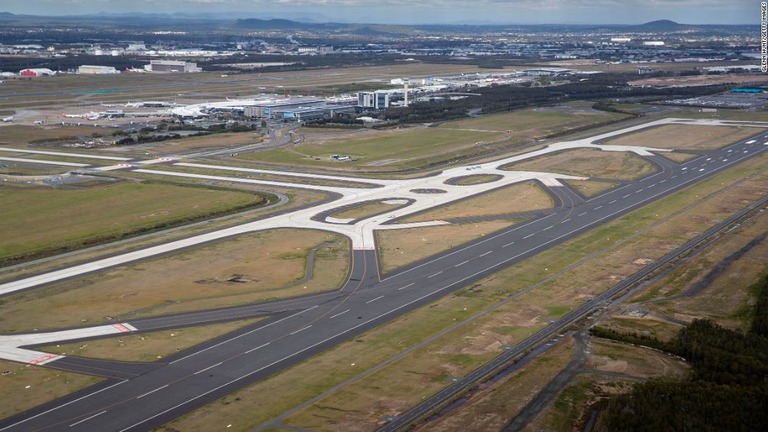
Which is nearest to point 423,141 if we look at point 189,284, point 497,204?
point 497,204

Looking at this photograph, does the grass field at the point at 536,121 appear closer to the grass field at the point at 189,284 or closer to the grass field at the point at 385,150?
the grass field at the point at 385,150

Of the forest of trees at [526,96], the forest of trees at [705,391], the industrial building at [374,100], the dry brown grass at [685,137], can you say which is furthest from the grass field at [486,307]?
the industrial building at [374,100]

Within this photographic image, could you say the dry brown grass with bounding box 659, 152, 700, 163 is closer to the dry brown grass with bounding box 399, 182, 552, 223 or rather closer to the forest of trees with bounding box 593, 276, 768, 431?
the dry brown grass with bounding box 399, 182, 552, 223

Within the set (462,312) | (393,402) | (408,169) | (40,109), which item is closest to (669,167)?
(408,169)

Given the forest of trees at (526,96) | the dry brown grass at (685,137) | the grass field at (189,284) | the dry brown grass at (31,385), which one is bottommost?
the grass field at (189,284)

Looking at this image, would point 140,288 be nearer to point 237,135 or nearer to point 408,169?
point 408,169

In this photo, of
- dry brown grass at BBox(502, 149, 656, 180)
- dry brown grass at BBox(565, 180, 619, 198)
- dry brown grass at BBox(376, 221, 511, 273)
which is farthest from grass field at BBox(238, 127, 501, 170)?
dry brown grass at BBox(376, 221, 511, 273)
